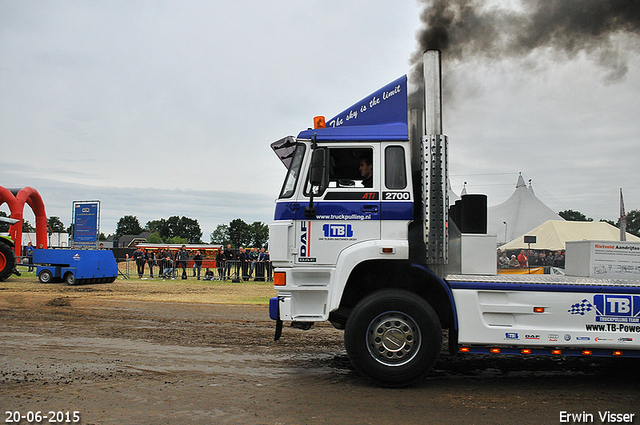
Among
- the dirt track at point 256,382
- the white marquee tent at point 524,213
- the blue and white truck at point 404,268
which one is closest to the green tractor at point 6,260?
the dirt track at point 256,382

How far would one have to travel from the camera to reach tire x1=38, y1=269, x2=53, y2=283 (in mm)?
19328

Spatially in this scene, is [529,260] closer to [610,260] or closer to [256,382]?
[610,260]

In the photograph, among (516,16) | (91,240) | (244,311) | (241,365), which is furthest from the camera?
(91,240)

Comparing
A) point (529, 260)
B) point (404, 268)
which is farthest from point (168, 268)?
point (529, 260)

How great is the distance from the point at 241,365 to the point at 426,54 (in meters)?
4.89

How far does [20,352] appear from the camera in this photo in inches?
279

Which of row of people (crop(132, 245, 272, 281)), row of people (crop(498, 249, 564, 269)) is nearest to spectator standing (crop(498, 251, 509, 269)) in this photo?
row of people (crop(498, 249, 564, 269))

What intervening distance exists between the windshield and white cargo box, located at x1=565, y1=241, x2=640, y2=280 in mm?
3791

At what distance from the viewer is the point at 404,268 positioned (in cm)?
605

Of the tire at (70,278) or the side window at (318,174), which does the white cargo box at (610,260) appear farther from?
the tire at (70,278)

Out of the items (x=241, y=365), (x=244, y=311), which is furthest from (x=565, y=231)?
(x=244, y=311)

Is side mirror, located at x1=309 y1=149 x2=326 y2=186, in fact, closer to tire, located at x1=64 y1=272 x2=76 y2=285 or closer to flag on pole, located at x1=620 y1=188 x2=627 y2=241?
flag on pole, located at x1=620 y1=188 x2=627 y2=241

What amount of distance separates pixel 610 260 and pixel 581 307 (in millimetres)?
810

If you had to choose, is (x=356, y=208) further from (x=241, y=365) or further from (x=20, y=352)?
(x=20, y=352)
